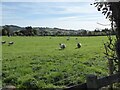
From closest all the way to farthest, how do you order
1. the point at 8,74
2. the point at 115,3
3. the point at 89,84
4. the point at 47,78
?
the point at 89,84 → the point at 115,3 → the point at 47,78 → the point at 8,74

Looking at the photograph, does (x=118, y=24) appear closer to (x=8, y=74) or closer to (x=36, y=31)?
(x=8, y=74)

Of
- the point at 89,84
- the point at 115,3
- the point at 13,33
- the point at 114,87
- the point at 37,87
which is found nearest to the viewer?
the point at 89,84

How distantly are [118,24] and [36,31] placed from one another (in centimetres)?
11699

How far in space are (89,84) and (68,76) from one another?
324 inches

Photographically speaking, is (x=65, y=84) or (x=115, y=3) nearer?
(x=115, y=3)

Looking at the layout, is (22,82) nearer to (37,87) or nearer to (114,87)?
(37,87)

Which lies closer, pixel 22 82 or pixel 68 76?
pixel 22 82

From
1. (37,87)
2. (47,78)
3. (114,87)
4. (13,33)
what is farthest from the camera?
(13,33)

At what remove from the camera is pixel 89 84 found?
22.8 ft

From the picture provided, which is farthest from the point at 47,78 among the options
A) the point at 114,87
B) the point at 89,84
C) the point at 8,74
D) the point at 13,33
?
the point at 13,33

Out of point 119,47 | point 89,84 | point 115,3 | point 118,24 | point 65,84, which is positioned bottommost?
point 65,84

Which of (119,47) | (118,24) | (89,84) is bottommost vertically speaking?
(89,84)

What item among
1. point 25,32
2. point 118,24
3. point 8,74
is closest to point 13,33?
point 25,32

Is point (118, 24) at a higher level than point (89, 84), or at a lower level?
higher
